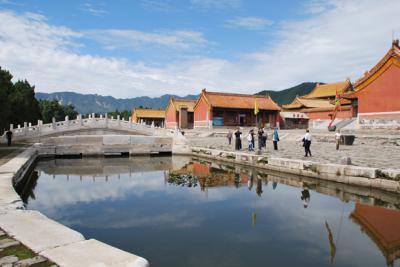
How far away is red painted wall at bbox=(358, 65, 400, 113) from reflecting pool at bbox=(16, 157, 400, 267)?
13.7 metres

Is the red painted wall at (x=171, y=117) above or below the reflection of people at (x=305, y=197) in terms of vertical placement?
above

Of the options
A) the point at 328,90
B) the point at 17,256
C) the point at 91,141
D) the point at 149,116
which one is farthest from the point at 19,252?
the point at 149,116

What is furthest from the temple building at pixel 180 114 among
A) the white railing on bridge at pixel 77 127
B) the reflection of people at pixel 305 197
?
the reflection of people at pixel 305 197

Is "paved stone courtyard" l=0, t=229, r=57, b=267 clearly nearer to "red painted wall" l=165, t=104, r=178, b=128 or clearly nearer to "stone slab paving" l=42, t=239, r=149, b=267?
"stone slab paving" l=42, t=239, r=149, b=267

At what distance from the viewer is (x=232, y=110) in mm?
42594

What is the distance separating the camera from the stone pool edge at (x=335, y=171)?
10.4m

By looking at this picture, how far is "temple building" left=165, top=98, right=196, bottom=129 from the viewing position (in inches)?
1932

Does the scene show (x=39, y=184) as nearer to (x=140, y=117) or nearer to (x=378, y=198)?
(x=378, y=198)

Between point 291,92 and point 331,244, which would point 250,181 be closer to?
point 331,244

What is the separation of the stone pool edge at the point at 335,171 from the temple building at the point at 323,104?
20.6 metres

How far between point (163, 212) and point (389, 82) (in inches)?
840

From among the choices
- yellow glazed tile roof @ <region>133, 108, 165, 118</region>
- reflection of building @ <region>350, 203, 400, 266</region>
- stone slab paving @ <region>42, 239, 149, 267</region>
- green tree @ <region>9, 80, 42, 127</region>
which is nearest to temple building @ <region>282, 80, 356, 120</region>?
yellow glazed tile roof @ <region>133, 108, 165, 118</region>

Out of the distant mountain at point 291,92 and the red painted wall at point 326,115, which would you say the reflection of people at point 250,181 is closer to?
the red painted wall at point 326,115

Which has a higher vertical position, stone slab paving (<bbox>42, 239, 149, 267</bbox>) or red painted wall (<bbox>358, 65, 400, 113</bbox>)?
red painted wall (<bbox>358, 65, 400, 113</bbox>)
